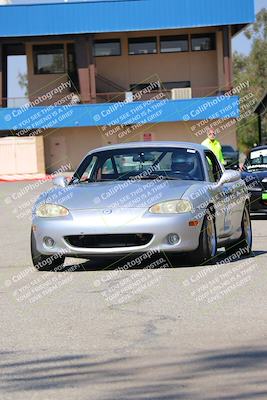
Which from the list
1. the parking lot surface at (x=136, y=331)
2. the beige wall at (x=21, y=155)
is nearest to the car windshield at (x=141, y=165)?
the parking lot surface at (x=136, y=331)

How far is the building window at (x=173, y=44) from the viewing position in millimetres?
51750

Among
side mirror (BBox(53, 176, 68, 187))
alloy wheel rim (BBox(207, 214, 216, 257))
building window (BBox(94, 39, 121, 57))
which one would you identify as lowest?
alloy wheel rim (BBox(207, 214, 216, 257))

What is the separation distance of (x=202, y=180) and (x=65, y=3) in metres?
38.5

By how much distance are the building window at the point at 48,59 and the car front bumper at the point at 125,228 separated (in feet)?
143

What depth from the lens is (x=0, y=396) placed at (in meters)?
4.99

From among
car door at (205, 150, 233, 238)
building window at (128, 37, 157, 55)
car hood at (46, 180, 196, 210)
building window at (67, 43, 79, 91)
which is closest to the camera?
car hood at (46, 180, 196, 210)

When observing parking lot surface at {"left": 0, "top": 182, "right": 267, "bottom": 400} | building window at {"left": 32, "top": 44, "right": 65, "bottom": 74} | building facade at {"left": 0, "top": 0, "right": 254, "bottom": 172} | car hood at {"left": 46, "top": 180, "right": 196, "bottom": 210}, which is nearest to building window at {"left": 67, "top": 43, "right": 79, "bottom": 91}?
building facade at {"left": 0, "top": 0, "right": 254, "bottom": 172}

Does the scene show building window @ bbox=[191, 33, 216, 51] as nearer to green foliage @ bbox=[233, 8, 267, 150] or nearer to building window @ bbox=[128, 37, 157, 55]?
building window @ bbox=[128, 37, 157, 55]

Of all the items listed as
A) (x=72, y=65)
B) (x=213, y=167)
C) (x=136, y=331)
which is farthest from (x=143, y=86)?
(x=136, y=331)

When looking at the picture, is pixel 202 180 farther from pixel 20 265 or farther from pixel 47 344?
pixel 47 344

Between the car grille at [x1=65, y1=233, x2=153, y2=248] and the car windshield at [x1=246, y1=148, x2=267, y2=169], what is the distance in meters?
9.03

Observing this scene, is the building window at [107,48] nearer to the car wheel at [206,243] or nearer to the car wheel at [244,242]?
the car wheel at [244,242]

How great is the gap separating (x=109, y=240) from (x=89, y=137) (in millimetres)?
41209

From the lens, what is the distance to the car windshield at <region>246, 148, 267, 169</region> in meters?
18.1
